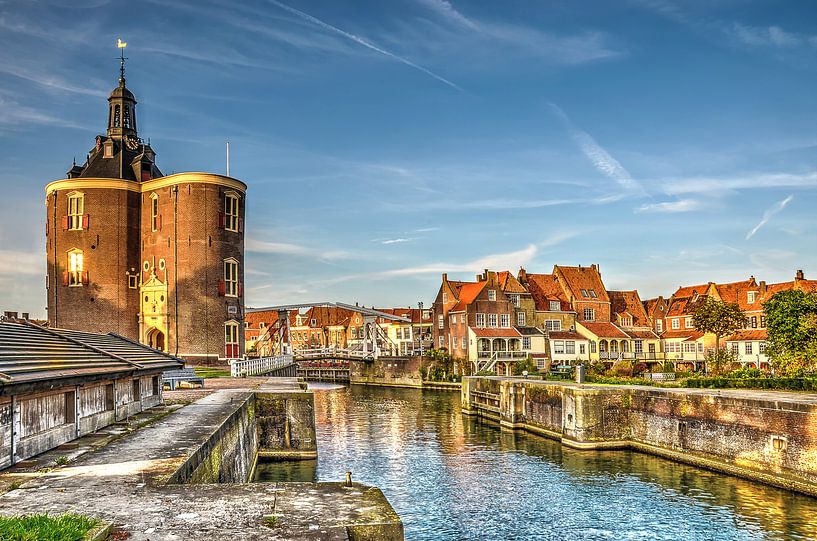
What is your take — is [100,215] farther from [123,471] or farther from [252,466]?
[123,471]

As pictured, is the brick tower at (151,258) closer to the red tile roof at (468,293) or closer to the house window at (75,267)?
the house window at (75,267)

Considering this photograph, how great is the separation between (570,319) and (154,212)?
4836 centimetres

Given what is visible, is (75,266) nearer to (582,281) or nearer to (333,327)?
(582,281)

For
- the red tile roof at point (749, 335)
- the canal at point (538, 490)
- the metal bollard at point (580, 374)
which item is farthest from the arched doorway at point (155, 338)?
the red tile roof at point (749, 335)

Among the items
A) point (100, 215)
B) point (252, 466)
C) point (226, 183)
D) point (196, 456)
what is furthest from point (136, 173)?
point (196, 456)

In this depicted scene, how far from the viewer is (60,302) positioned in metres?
61.6

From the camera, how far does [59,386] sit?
17.0m

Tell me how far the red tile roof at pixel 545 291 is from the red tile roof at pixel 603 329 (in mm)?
3149

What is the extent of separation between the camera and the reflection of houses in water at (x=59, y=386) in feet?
48.6

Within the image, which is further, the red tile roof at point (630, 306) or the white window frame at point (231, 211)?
the red tile roof at point (630, 306)

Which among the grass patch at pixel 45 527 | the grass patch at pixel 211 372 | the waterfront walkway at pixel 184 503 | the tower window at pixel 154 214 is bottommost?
the grass patch at pixel 211 372

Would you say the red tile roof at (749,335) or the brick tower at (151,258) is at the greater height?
the brick tower at (151,258)

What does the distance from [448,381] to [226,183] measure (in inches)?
1319

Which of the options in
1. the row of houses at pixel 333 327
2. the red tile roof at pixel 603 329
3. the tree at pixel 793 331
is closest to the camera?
the tree at pixel 793 331
